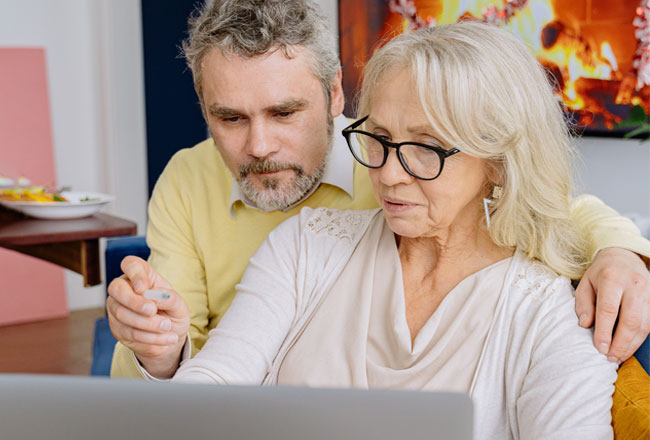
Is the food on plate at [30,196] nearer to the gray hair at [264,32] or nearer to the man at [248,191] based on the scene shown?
the man at [248,191]

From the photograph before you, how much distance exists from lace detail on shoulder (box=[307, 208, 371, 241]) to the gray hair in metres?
0.34

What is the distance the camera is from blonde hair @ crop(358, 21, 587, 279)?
1209 millimetres

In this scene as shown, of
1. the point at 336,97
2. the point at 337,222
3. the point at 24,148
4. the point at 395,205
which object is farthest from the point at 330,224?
the point at 24,148

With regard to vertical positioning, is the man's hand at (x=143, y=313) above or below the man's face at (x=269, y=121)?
below

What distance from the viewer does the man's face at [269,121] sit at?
158 centimetres

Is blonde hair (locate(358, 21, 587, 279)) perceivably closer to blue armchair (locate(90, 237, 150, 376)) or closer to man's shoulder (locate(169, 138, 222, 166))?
man's shoulder (locate(169, 138, 222, 166))

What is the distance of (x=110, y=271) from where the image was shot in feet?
8.14

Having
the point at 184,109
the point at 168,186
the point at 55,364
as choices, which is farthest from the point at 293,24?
the point at 184,109

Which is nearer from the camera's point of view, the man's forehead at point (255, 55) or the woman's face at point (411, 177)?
the woman's face at point (411, 177)

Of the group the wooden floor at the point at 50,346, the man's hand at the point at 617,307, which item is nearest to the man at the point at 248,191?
the man's hand at the point at 617,307

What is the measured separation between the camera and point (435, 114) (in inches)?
47.6

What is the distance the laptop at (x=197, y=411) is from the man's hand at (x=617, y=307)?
700mm

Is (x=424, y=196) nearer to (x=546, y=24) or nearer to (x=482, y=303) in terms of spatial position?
(x=482, y=303)

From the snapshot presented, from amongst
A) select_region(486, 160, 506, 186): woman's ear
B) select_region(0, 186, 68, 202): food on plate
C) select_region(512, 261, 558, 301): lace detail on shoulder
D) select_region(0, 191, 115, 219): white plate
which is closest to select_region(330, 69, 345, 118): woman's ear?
select_region(486, 160, 506, 186): woman's ear
